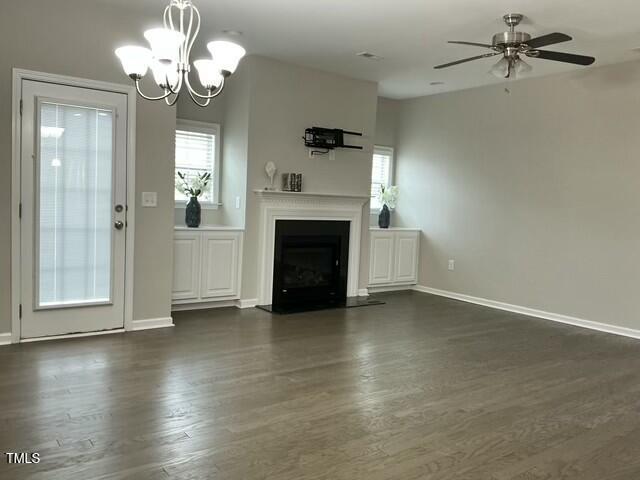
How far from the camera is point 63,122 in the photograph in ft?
13.6

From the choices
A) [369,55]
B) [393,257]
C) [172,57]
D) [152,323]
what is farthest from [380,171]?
[172,57]

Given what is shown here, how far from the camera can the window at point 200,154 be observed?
5.80 metres

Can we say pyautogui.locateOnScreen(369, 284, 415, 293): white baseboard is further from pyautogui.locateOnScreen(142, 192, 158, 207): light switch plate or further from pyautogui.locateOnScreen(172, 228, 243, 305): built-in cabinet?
pyautogui.locateOnScreen(142, 192, 158, 207): light switch plate

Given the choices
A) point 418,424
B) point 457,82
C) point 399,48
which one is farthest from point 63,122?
point 457,82

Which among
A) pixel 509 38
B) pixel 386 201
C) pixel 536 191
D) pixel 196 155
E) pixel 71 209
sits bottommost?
pixel 71 209

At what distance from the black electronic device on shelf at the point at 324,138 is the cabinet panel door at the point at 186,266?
1721mm

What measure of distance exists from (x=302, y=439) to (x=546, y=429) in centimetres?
138

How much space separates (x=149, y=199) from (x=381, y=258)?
3.40 meters

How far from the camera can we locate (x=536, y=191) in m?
5.96

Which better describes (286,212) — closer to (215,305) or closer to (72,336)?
(215,305)

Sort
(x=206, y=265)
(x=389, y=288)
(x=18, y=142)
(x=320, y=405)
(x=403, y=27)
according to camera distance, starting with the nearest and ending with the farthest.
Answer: (x=320, y=405) → (x=18, y=142) → (x=403, y=27) → (x=206, y=265) → (x=389, y=288)

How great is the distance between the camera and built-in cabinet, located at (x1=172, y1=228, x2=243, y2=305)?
531 centimetres

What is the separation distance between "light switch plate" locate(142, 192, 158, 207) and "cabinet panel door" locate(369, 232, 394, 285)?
3.10 meters

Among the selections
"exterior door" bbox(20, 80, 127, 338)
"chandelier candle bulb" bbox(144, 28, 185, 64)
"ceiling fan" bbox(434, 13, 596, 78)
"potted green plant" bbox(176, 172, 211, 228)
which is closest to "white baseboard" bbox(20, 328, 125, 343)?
"exterior door" bbox(20, 80, 127, 338)
